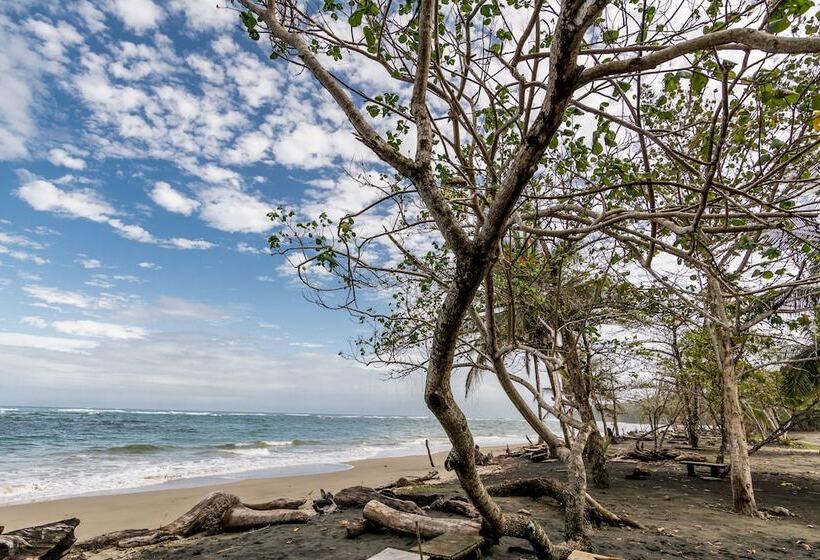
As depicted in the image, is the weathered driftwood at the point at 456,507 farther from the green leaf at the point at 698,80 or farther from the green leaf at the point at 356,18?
the green leaf at the point at 356,18

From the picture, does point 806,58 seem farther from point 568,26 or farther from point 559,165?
point 568,26

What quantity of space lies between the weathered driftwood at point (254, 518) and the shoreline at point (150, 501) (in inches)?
111

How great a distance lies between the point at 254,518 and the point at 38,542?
2.84 metres

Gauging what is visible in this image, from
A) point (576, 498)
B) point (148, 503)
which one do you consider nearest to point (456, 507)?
point (576, 498)

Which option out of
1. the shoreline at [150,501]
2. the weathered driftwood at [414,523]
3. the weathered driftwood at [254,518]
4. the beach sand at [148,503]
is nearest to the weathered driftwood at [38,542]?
the weathered driftwood at [254,518]

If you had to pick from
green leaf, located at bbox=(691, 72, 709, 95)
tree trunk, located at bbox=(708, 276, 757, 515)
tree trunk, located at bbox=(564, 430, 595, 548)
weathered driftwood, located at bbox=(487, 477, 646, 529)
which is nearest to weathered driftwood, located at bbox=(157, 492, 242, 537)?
weathered driftwood, located at bbox=(487, 477, 646, 529)

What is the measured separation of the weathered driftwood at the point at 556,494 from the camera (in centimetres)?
692

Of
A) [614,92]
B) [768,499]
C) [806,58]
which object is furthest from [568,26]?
[768,499]

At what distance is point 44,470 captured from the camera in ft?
49.7

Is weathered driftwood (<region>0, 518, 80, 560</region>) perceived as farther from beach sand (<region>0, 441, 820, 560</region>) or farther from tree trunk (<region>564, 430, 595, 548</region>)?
tree trunk (<region>564, 430, 595, 548</region>)

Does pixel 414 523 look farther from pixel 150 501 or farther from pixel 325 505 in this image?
pixel 150 501

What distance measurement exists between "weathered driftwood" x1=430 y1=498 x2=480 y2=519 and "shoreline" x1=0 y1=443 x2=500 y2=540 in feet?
17.5

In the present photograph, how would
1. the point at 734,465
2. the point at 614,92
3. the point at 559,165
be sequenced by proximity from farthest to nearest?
the point at 734,465 → the point at 559,165 → the point at 614,92

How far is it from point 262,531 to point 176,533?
4.28 ft
